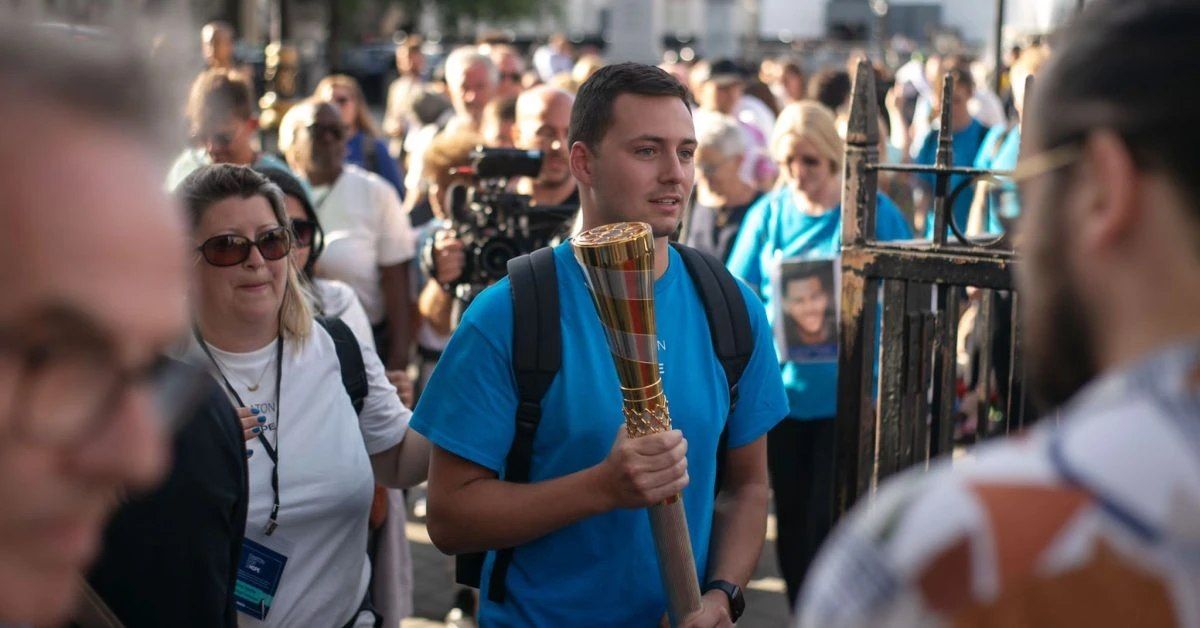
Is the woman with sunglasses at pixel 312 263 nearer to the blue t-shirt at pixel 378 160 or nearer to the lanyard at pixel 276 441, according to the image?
the lanyard at pixel 276 441

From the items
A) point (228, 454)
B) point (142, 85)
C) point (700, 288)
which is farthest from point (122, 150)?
point (700, 288)

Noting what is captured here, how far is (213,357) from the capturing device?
3096 mm

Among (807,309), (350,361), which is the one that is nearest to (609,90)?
(350,361)

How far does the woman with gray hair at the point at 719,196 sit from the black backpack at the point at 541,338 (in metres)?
3.13

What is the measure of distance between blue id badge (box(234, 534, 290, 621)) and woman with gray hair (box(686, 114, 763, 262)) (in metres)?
3.39

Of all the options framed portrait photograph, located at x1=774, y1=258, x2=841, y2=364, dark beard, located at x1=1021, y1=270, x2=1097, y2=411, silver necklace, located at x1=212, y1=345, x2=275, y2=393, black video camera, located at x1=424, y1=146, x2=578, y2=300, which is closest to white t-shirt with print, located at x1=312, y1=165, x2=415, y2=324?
black video camera, located at x1=424, y1=146, x2=578, y2=300

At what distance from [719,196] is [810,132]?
0.78 m

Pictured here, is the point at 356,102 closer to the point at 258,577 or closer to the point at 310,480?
→ the point at 310,480

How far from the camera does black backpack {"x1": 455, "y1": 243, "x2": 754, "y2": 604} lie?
8.72ft

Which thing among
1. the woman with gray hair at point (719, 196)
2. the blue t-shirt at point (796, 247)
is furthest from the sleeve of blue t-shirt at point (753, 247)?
the woman with gray hair at point (719, 196)

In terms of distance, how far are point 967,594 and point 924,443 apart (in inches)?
106

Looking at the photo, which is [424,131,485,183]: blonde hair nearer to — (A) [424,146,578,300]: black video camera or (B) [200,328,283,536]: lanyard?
(A) [424,146,578,300]: black video camera

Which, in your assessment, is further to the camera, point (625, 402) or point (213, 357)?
point (213, 357)

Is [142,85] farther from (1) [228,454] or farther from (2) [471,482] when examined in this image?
(2) [471,482]
